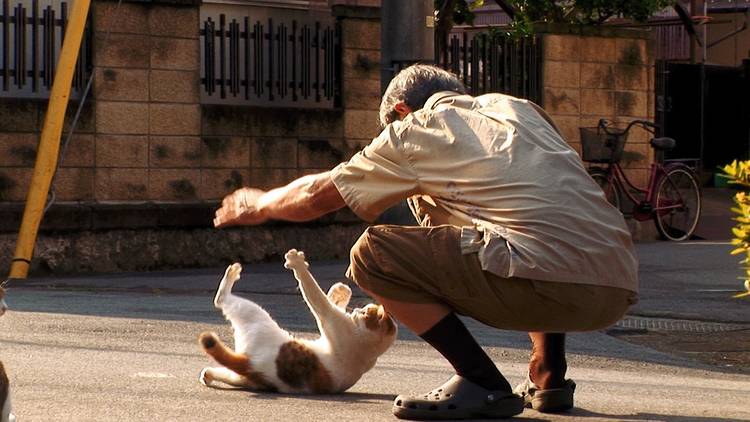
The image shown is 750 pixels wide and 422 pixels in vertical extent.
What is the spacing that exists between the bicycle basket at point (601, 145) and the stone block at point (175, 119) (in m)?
4.11

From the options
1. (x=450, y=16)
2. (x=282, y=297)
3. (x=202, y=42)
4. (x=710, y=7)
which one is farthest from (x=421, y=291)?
(x=710, y=7)

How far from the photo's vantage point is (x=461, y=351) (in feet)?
17.9

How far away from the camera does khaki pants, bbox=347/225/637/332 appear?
5.28 meters

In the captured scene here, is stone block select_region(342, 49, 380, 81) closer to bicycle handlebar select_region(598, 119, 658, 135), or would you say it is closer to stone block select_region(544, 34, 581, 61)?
stone block select_region(544, 34, 581, 61)

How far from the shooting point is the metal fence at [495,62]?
572 inches

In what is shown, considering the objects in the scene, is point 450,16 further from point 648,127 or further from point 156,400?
point 156,400

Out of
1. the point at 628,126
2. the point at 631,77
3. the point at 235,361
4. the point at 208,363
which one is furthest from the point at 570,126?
the point at 235,361

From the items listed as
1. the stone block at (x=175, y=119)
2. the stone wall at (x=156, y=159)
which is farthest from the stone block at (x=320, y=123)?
the stone block at (x=175, y=119)

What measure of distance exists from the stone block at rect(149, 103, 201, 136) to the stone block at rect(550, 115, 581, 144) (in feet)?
13.5

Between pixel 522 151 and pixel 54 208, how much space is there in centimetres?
743

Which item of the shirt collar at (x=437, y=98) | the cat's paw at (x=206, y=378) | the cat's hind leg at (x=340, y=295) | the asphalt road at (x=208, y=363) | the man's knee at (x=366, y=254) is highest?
the shirt collar at (x=437, y=98)

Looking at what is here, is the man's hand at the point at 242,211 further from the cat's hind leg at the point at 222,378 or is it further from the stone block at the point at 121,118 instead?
the stone block at the point at 121,118

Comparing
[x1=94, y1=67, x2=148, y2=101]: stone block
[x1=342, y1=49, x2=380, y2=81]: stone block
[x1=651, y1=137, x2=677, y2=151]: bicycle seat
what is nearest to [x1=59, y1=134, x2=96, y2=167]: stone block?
[x1=94, y1=67, x2=148, y2=101]: stone block

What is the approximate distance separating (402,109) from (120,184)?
722cm
